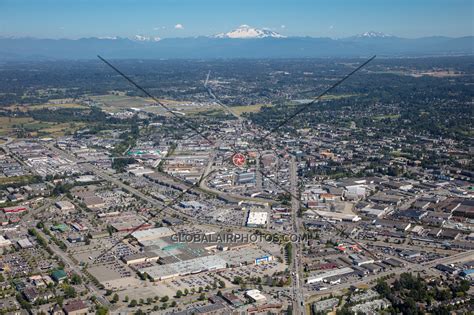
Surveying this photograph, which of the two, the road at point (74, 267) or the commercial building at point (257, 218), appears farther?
the commercial building at point (257, 218)

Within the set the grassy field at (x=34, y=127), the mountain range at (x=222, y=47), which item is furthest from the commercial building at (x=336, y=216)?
the mountain range at (x=222, y=47)

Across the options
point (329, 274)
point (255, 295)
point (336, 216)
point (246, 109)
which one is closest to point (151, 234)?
point (255, 295)

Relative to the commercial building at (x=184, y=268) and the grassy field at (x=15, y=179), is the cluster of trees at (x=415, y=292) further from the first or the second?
the grassy field at (x=15, y=179)

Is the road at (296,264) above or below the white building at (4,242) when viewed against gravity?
above

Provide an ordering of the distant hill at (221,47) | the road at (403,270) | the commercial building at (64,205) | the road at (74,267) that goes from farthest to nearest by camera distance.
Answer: the distant hill at (221,47) → the commercial building at (64,205) → the road at (403,270) → the road at (74,267)

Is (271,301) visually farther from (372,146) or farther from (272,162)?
(372,146)

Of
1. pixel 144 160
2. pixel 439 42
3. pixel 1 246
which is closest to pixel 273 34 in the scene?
pixel 439 42

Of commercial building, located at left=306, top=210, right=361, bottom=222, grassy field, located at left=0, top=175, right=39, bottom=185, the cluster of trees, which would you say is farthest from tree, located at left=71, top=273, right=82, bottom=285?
grassy field, located at left=0, top=175, right=39, bottom=185
